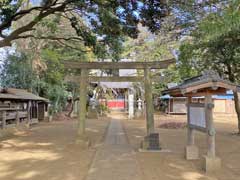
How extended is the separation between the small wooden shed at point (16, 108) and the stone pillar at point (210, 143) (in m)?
11.6

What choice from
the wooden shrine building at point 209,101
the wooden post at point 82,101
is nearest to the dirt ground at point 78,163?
the wooden shrine building at point 209,101

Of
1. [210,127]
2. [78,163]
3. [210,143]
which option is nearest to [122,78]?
[78,163]

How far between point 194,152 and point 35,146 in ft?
18.7

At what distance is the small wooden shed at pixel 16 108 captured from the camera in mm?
17625

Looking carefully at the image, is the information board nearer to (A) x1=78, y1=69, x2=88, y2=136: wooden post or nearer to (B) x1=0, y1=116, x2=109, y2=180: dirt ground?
(B) x1=0, y1=116, x2=109, y2=180: dirt ground

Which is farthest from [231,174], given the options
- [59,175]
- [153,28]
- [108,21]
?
[108,21]

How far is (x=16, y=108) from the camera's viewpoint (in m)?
19.8

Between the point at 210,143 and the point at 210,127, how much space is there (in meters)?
0.38

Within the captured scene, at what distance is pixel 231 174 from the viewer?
7.46 m

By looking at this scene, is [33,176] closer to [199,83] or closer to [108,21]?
[199,83]

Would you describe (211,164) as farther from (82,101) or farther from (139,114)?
(139,114)

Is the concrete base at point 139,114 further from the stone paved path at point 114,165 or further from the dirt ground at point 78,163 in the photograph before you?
the stone paved path at point 114,165

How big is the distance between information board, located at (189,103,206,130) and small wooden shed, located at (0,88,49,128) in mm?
10478

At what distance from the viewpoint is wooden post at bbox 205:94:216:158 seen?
8000mm
